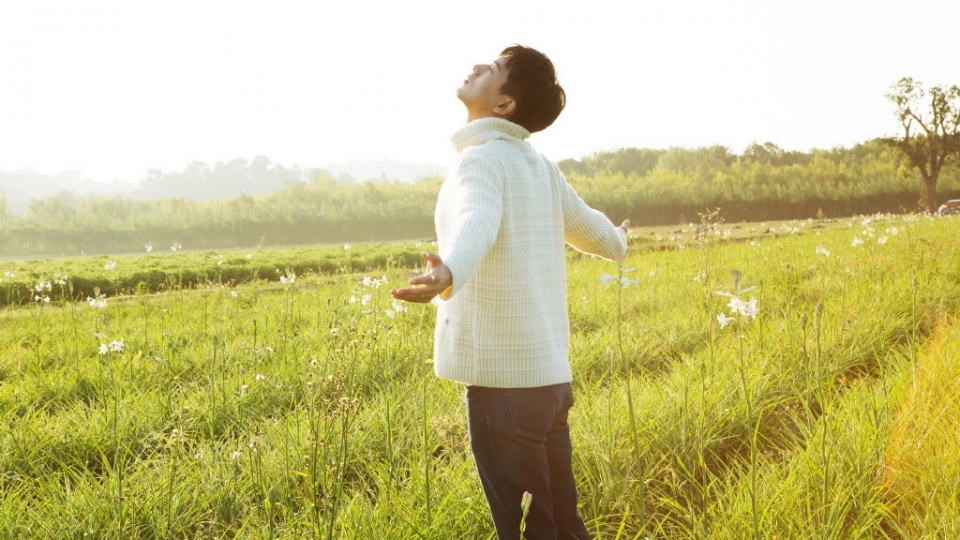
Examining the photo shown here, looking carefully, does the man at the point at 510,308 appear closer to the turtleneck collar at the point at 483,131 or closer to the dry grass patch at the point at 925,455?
the turtleneck collar at the point at 483,131

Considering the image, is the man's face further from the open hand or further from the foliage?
the foliage

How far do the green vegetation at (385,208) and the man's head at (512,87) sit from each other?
34135mm

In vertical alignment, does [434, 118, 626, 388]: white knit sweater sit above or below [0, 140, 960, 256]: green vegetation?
below

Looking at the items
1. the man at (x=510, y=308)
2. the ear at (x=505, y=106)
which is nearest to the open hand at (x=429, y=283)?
the man at (x=510, y=308)

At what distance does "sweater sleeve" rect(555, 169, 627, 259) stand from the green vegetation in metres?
34.0

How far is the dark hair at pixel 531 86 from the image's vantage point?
2.01 metres

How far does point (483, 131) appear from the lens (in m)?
1.98

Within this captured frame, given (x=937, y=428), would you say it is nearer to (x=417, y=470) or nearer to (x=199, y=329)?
(x=417, y=470)

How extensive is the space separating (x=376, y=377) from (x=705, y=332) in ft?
8.71

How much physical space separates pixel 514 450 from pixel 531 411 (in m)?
0.12

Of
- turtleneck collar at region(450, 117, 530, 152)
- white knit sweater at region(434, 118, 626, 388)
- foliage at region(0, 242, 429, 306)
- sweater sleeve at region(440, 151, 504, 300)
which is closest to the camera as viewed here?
sweater sleeve at region(440, 151, 504, 300)

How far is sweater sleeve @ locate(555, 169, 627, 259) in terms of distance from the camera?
2219 mm

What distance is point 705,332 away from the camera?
5.17 meters

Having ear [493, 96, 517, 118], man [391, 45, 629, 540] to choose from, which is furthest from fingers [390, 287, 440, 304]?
ear [493, 96, 517, 118]
